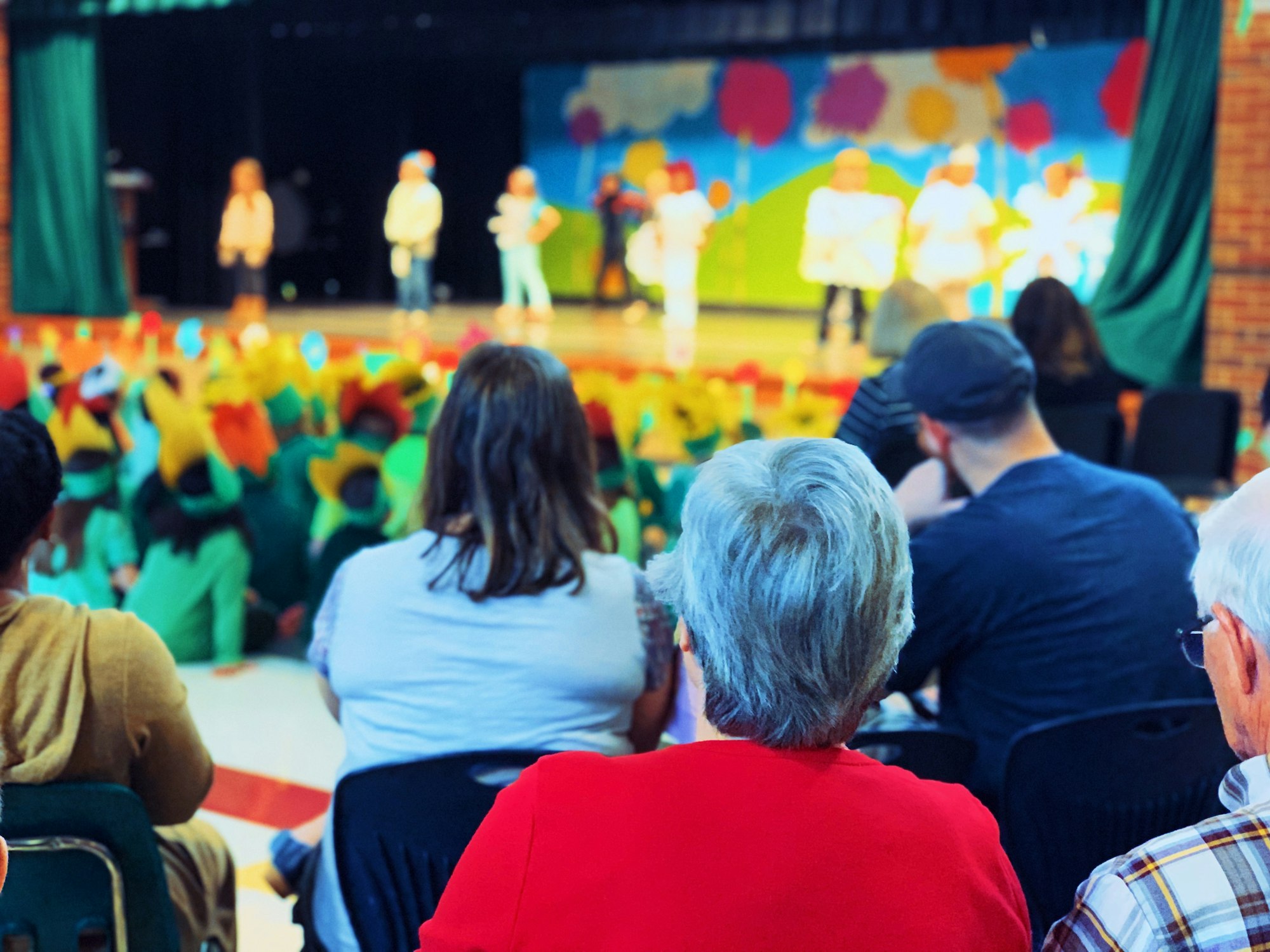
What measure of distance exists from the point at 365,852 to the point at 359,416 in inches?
95.7

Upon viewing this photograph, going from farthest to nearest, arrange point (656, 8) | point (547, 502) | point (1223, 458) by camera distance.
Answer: point (656, 8)
point (1223, 458)
point (547, 502)

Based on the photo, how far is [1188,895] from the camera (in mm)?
947

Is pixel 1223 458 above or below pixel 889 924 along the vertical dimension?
below

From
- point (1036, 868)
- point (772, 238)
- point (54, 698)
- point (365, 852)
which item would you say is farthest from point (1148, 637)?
point (772, 238)

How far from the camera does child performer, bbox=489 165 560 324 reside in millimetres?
11164

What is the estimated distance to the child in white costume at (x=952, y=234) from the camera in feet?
28.3

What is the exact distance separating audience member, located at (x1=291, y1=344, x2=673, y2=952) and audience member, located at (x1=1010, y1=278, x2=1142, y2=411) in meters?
2.13

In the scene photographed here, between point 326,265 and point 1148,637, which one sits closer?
point 1148,637

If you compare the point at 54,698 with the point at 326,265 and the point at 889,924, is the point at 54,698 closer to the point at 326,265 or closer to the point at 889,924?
the point at 889,924

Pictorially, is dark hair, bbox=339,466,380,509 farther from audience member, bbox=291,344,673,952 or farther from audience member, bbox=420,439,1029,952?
audience member, bbox=420,439,1029,952

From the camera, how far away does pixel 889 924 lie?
96cm

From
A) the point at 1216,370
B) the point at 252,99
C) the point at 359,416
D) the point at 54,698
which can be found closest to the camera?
the point at 54,698

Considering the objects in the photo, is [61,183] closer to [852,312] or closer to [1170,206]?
[852,312]

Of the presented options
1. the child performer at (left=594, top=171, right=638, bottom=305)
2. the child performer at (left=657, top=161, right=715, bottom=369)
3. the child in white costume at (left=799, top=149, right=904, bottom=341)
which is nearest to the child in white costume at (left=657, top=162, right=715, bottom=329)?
the child performer at (left=657, top=161, right=715, bottom=369)
